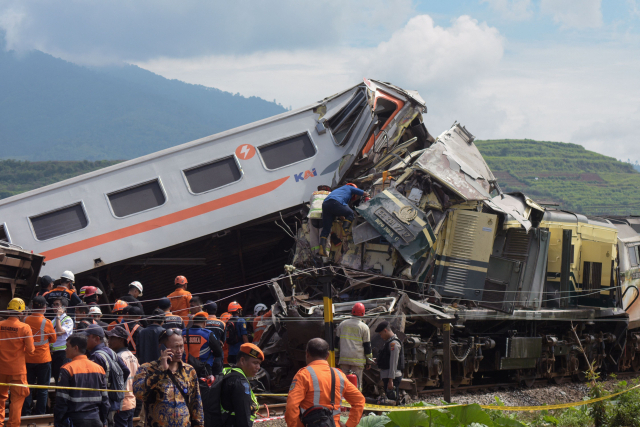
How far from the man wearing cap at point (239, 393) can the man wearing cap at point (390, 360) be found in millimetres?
3708

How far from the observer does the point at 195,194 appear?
10.8 metres

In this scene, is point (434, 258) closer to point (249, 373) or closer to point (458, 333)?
point (458, 333)

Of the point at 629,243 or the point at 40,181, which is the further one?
the point at 40,181

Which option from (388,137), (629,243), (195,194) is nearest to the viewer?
(195,194)

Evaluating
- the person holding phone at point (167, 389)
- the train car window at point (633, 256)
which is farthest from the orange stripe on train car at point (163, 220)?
the train car window at point (633, 256)

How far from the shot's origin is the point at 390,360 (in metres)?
7.86

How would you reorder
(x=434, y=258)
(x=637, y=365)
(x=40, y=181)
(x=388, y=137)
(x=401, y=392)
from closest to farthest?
(x=401, y=392) < (x=434, y=258) < (x=388, y=137) < (x=637, y=365) < (x=40, y=181)

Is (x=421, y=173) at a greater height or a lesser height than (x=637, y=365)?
greater

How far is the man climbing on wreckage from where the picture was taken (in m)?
9.51

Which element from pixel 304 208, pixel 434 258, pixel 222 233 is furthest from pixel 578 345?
pixel 222 233

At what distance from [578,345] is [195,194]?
7655mm

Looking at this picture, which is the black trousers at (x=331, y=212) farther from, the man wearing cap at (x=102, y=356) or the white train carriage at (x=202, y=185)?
the man wearing cap at (x=102, y=356)

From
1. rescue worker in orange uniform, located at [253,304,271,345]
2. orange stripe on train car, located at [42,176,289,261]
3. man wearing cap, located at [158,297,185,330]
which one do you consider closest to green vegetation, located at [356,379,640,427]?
man wearing cap, located at [158,297,185,330]

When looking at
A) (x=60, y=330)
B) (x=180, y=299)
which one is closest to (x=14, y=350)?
(x=60, y=330)
